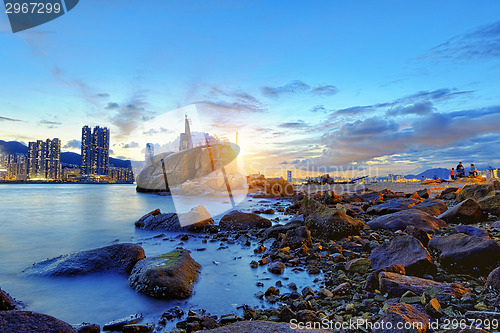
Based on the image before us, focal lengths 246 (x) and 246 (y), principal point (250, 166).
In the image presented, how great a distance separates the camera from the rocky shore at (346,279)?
115 inches

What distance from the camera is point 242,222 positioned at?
11.5 metres

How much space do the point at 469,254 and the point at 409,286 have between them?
1.99 m

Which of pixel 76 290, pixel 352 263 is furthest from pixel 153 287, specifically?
pixel 352 263

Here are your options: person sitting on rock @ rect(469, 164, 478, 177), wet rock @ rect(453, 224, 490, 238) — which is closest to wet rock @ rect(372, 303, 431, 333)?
wet rock @ rect(453, 224, 490, 238)

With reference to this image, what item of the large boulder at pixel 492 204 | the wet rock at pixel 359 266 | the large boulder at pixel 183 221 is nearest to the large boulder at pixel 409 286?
the wet rock at pixel 359 266

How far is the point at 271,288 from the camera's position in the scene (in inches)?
179

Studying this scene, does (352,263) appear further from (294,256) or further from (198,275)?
(198,275)

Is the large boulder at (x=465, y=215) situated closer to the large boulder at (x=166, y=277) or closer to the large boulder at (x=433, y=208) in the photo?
the large boulder at (x=433, y=208)

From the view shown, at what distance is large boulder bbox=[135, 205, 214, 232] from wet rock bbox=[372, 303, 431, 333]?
378 inches

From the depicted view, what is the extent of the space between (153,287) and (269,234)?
15.9ft

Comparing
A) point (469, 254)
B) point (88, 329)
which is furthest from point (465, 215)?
point (88, 329)

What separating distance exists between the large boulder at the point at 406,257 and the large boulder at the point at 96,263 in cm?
585

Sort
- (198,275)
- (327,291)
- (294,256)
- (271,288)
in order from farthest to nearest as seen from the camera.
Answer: (294,256), (198,275), (271,288), (327,291)

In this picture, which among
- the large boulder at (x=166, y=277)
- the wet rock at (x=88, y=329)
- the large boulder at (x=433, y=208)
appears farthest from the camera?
the large boulder at (x=433, y=208)
